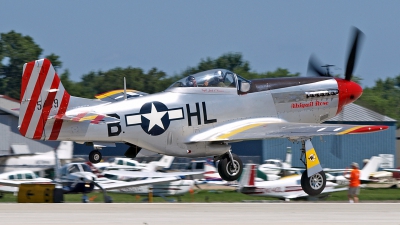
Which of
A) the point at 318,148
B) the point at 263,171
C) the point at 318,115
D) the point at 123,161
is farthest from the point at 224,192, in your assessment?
the point at 318,148

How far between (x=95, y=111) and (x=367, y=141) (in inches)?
1273

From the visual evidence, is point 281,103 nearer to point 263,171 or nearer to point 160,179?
point 160,179

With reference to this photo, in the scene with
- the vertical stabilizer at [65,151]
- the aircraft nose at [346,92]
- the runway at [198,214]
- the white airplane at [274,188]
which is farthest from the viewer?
the vertical stabilizer at [65,151]

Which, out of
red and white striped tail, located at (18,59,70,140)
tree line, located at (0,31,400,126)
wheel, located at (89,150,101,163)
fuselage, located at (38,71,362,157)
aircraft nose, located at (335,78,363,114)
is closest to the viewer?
red and white striped tail, located at (18,59,70,140)

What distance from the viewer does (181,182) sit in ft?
75.6

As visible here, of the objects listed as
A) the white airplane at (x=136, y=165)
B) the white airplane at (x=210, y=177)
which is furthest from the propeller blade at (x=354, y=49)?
the white airplane at (x=136, y=165)

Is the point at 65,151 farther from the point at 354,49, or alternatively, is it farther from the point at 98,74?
the point at 98,74

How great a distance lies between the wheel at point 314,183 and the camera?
17922 mm

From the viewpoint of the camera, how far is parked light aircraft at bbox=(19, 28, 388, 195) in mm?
16109

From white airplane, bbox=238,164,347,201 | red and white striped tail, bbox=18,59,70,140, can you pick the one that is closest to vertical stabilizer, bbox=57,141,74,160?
white airplane, bbox=238,164,347,201

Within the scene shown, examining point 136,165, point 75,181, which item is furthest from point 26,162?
point 75,181

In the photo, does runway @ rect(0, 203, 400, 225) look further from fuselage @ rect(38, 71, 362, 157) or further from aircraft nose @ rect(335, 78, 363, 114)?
aircraft nose @ rect(335, 78, 363, 114)

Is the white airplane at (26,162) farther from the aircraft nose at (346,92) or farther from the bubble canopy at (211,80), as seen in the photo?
the aircraft nose at (346,92)

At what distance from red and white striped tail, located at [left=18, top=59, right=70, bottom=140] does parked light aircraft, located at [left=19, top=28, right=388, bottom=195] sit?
0.02 meters
